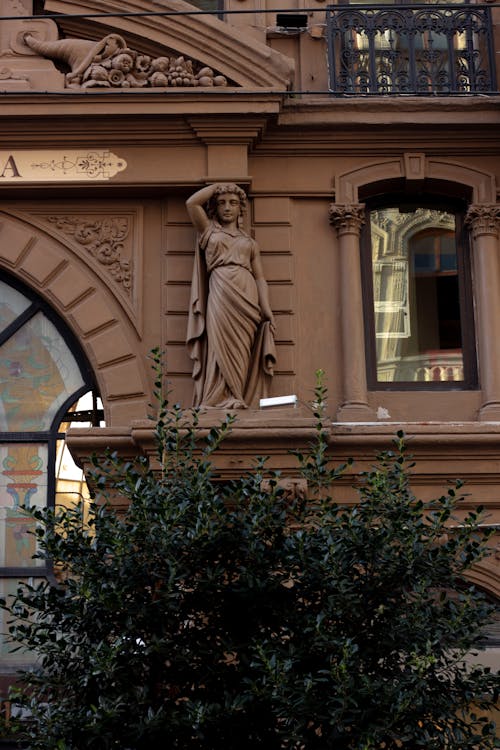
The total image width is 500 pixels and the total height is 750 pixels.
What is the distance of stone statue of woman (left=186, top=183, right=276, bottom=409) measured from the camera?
44.6 ft

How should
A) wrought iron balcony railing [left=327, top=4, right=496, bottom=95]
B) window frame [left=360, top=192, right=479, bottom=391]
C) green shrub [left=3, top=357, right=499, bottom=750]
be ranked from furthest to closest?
wrought iron balcony railing [left=327, top=4, right=496, bottom=95]
window frame [left=360, top=192, right=479, bottom=391]
green shrub [left=3, top=357, right=499, bottom=750]

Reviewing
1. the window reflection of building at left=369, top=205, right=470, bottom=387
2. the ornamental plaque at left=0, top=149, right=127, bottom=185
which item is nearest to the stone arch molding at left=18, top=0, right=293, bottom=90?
the ornamental plaque at left=0, top=149, right=127, bottom=185

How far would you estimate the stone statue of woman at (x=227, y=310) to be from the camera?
13594 millimetres

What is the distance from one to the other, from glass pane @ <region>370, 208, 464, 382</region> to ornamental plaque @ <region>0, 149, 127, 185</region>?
112 inches

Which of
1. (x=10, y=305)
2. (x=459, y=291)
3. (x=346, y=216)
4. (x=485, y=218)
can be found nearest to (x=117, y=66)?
(x=10, y=305)

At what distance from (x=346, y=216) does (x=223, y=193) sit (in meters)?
1.31

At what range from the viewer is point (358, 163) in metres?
14.8

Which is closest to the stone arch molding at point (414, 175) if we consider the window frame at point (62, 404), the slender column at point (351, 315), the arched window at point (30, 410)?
the slender column at point (351, 315)

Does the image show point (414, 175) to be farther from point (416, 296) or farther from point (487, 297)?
point (487, 297)

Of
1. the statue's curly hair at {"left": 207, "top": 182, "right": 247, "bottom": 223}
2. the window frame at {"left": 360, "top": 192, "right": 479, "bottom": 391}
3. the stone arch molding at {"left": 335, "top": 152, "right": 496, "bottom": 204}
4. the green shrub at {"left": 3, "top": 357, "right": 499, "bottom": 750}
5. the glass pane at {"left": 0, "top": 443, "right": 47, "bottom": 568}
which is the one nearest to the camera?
the green shrub at {"left": 3, "top": 357, "right": 499, "bottom": 750}

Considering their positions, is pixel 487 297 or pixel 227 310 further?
pixel 487 297

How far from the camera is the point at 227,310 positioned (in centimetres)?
1367

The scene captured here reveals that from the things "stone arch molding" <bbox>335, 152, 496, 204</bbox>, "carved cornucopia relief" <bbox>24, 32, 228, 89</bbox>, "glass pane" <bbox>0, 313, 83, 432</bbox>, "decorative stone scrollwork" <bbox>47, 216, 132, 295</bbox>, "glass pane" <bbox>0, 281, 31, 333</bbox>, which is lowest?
"glass pane" <bbox>0, 313, 83, 432</bbox>

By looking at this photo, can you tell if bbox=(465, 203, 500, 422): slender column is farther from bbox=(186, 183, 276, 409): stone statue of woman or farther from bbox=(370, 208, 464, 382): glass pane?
bbox=(186, 183, 276, 409): stone statue of woman
